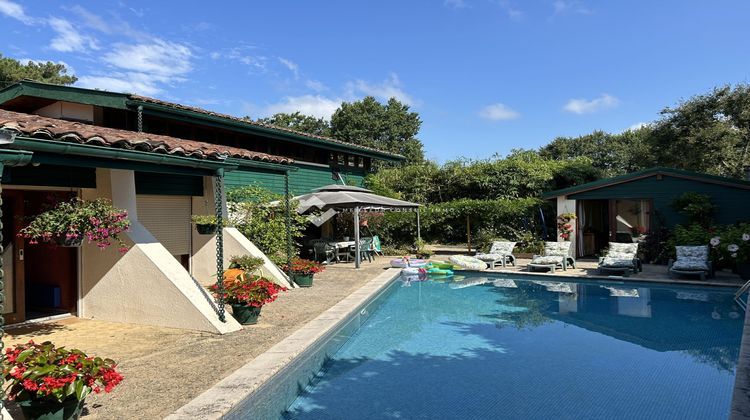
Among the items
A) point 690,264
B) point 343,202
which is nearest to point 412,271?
point 343,202

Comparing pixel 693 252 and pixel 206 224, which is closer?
pixel 206 224

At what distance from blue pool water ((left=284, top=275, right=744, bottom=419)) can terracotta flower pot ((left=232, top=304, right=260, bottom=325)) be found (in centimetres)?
154

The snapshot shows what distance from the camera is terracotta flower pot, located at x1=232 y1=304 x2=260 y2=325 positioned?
286 inches

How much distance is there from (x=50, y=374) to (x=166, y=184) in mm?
6725

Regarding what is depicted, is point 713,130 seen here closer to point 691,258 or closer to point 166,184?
point 691,258

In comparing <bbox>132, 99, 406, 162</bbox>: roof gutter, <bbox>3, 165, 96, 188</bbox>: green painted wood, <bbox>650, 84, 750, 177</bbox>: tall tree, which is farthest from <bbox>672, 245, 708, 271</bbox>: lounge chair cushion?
<bbox>3, 165, 96, 188</bbox>: green painted wood

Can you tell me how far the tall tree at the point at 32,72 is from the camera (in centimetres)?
2678

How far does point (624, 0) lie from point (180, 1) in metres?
13.7

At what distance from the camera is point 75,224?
5.99 meters

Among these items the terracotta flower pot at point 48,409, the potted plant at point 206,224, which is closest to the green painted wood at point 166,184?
the potted plant at point 206,224

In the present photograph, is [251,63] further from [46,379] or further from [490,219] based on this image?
[46,379]

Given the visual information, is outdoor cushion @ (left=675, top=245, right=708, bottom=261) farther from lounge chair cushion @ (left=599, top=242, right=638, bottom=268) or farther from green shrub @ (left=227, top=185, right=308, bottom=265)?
green shrub @ (left=227, top=185, right=308, bottom=265)

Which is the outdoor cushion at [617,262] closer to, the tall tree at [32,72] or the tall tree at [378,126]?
the tall tree at [32,72]

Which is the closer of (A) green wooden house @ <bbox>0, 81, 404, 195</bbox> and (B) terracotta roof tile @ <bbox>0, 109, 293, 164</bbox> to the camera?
(B) terracotta roof tile @ <bbox>0, 109, 293, 164</bbox>
